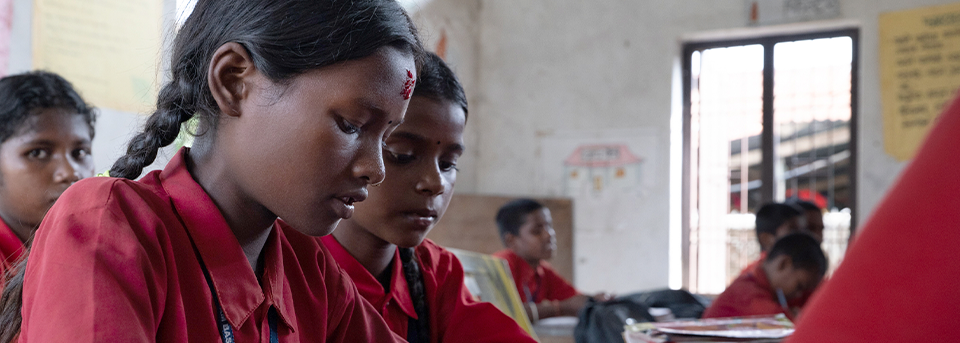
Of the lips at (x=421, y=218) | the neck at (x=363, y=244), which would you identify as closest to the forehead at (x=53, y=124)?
the neck at (x=363, y=244)

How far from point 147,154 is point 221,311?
20 cm

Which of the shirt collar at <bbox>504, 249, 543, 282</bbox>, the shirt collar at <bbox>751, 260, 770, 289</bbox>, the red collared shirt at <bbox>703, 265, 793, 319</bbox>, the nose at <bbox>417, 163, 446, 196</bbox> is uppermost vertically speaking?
the nose at <bbox>417, 163, 446, 196</bbox>

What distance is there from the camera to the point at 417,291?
44.8 inches

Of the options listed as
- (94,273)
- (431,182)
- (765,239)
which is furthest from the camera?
(765,239)

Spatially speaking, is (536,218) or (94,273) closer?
(94,273)

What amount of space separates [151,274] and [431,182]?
1.78ft

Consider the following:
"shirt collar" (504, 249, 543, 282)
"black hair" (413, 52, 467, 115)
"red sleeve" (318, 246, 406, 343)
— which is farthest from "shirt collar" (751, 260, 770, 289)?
"red sleeve" (318, 246, 406, 343)

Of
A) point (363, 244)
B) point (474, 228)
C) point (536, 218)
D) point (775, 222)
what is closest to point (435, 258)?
point (363, 244)

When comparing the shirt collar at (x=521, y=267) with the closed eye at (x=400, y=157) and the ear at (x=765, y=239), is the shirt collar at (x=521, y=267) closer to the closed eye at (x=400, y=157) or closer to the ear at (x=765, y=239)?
the ear at (x=765, y=239)

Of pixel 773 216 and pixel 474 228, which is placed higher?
pixel 773 216

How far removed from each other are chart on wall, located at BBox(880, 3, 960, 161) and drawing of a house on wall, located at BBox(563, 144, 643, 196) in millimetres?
1459

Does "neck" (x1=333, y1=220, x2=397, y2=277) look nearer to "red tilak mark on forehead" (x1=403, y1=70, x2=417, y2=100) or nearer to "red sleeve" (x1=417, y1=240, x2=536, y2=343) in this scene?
"red sleeve" (x1=417, y1=240, x2=536, y2=343)

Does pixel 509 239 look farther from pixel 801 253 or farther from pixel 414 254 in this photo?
pixel 414 254

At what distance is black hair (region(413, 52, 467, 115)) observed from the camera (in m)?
1.11
